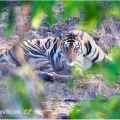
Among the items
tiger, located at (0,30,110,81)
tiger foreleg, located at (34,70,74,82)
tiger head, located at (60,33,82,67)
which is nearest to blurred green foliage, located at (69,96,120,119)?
tiger foreleg, located at (34,70,74,82)

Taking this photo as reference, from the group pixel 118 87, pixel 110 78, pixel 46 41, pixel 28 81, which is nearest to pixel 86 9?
pixel 28 81

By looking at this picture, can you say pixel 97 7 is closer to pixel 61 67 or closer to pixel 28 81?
pixel 28 81

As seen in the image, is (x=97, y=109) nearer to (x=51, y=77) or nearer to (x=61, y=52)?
(x=51, y=77)

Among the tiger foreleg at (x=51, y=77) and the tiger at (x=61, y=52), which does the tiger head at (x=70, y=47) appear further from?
the tiger foreleg at (x=51, y=77)

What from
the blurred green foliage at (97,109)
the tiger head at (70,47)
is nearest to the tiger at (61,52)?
the tiger head at (70,47)

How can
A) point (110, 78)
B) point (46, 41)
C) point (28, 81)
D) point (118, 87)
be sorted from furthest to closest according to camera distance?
point (46, 41) < point (118, 87) < point (110, 78) < point (28, 81)

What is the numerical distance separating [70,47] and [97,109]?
5491 mm

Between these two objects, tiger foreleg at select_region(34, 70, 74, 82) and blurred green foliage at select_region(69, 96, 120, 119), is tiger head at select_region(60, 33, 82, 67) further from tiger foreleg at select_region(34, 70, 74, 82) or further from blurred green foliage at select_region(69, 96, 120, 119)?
blurred green foliage at select_region(69, 96, 120, 119)

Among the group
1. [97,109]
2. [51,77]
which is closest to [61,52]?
[51,77]

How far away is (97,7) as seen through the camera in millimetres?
1633

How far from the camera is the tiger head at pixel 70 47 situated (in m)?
7.61

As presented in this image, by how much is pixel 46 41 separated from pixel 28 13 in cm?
671

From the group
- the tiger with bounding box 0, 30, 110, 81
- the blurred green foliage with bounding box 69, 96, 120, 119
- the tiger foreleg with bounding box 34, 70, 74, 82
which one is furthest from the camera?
the tiger with bounding box 0, 30, 110, 81

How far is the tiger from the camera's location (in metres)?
7.57
